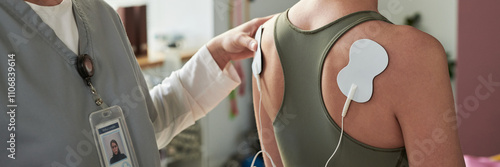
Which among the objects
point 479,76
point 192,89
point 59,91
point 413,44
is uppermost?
point 413,44

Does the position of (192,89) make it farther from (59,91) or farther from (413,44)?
(413,44)

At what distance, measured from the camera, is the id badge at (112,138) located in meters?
1.09

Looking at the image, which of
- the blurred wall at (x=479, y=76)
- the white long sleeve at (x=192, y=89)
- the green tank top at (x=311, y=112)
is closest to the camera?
the green tank top at (x=311, y=112)

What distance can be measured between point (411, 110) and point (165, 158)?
256cm

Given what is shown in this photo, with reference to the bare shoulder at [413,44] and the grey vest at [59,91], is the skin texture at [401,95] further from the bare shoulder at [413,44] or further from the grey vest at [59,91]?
the grey vest at [59,91]

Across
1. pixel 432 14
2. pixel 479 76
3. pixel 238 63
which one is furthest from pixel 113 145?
pixel 238 63

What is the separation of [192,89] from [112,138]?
412 mm

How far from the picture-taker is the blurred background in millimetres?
2311

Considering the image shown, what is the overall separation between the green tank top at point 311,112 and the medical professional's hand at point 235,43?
0.16 m

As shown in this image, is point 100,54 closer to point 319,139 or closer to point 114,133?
point 114,133

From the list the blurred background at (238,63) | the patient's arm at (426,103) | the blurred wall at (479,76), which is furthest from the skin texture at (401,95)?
the blurred wall at (479,76)

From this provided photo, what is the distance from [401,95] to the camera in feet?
3.09

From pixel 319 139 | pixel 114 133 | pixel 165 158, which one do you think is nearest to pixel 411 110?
pixel 319 139

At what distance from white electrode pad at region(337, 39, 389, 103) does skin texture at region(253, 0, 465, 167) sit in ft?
0.04
